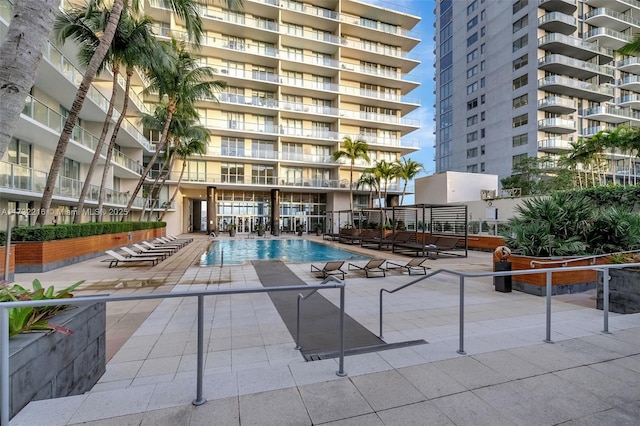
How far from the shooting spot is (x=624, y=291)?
6.02 meters

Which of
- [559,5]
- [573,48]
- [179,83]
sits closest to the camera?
[179,83]

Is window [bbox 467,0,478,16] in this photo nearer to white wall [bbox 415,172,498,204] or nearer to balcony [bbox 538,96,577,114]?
balcony [bbox 538,96,577,114]

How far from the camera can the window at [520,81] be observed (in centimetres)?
4159

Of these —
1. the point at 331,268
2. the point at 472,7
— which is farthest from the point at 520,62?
the point at 331,268

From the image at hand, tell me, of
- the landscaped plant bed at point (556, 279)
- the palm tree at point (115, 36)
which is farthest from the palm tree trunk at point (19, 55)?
the palm tree at point (115, 36)

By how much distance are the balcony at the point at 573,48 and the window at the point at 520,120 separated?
8691 millimetres

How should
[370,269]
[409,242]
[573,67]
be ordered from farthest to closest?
[573,67] → [409,242] → [370,269]

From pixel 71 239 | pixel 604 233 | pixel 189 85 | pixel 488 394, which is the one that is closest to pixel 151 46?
pixel 189 85

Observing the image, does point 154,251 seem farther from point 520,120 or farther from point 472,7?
point 472,7

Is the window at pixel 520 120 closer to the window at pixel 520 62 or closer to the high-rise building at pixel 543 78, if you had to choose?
the high-rise building at pixel 543 78

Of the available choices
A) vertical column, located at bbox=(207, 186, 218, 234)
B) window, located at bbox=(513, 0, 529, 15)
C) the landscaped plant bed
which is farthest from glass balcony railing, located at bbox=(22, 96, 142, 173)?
window, located at bbox=(513, 0, 529, 15)

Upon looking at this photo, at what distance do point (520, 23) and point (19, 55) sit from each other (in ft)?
181

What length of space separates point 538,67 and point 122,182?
51552 mm

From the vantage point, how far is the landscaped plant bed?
792 centimetres
